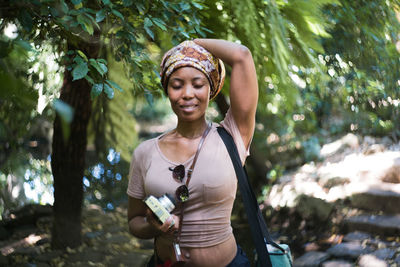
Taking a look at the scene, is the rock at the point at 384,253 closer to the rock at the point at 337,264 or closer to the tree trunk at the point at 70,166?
the rock at the point at 337,264

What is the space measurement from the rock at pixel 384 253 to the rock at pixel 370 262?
2.2 inches

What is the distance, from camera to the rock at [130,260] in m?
3.89

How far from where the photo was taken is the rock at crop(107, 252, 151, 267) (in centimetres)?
389

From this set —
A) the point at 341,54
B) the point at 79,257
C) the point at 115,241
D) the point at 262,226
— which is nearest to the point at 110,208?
the point at 115,241

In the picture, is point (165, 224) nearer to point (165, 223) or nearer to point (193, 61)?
point (165, 223)

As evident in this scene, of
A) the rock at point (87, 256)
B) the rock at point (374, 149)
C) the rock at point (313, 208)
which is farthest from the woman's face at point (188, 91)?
the rock at point (374, 149)

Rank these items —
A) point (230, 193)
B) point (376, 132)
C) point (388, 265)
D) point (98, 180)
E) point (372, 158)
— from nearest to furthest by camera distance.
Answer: point (230, 193)
point (388, 265)
point (372, 158)
point (376, 132)
point (98, 180)

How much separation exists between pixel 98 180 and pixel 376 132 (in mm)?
4851

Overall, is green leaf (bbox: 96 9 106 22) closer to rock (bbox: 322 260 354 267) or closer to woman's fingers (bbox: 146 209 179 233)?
woman's fingers (bbox: 146 209 179 233)

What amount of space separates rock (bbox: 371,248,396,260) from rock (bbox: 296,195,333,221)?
952mm

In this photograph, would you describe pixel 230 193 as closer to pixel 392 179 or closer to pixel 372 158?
pixel 392 179

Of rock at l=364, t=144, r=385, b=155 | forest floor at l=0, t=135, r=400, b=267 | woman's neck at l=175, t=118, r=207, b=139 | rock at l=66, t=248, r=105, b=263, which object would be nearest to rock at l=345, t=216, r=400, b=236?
forest floor at l=0, t=135, r=400, b=267

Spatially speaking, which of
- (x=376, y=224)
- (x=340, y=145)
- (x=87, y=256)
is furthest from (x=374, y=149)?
(x=87, y=256)

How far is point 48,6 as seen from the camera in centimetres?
170
